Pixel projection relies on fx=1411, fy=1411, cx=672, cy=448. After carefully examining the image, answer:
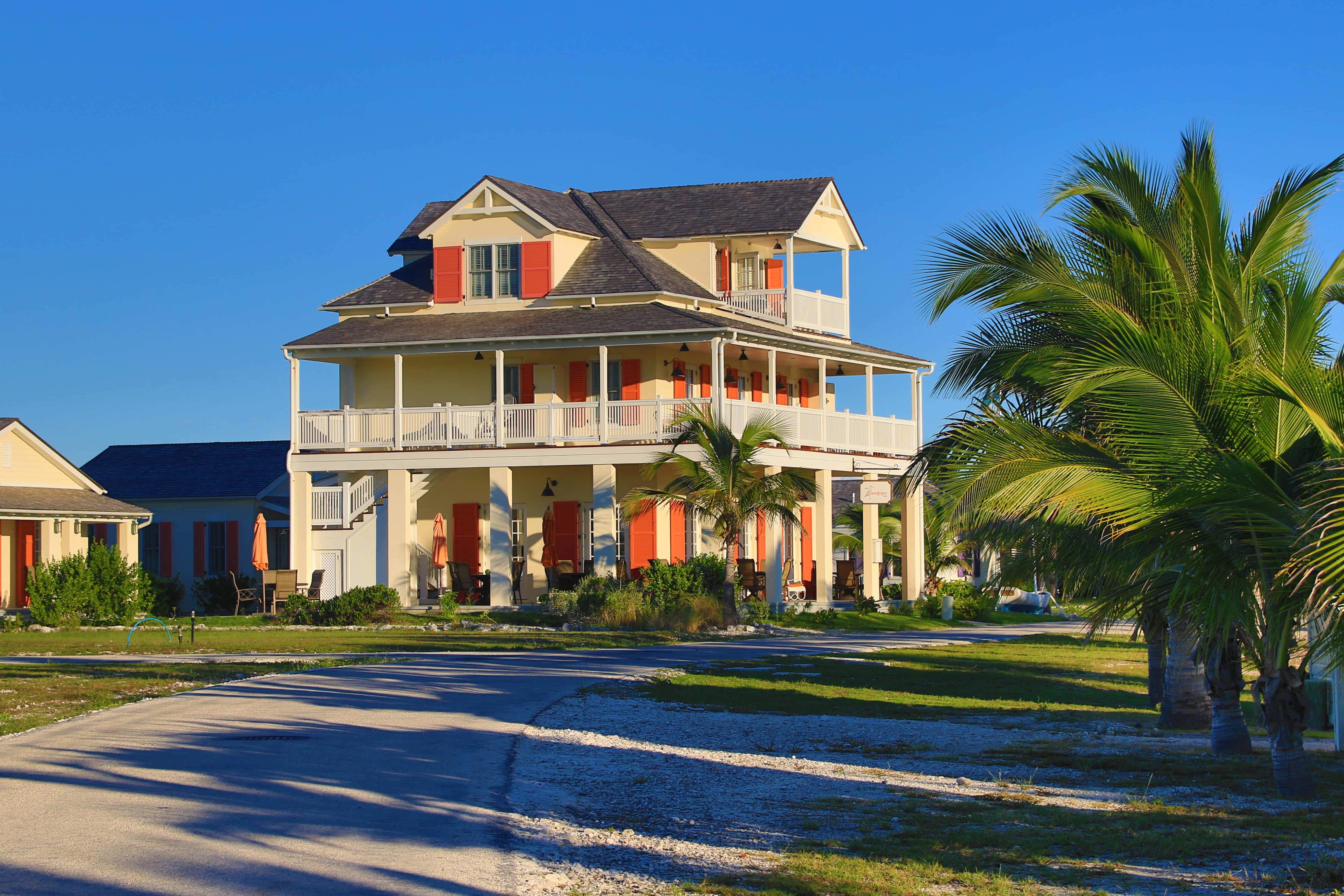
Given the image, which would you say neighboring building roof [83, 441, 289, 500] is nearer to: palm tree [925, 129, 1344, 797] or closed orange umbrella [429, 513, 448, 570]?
closed orange umbrella [429, 513, 448, 570]

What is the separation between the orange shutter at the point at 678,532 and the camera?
106 feet

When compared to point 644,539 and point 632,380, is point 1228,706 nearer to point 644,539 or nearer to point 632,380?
point 644,539

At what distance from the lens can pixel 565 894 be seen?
21.7ft

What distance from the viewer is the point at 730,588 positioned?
26.0 m

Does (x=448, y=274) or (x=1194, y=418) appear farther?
(x=448, y=274)

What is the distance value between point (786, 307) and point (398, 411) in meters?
9.71

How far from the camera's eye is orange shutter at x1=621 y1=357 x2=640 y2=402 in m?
32.3

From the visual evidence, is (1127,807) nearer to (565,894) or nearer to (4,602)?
(565,894)

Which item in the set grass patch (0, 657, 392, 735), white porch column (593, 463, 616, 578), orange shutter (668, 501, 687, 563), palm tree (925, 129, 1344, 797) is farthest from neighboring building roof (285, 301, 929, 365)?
palm tree (925, 129, 1344, 797)

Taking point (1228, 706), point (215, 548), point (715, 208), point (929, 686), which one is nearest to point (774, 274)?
point (715, 208)

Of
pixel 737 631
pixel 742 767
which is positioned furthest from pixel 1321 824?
pixel 737 631

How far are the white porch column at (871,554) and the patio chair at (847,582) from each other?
0.27 m

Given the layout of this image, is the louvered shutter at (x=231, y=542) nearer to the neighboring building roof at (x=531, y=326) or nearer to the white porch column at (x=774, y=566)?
the neighboring building roof at (x=531, y=326)

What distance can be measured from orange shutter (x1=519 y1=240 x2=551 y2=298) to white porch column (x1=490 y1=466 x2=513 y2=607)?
4742 millimetres
